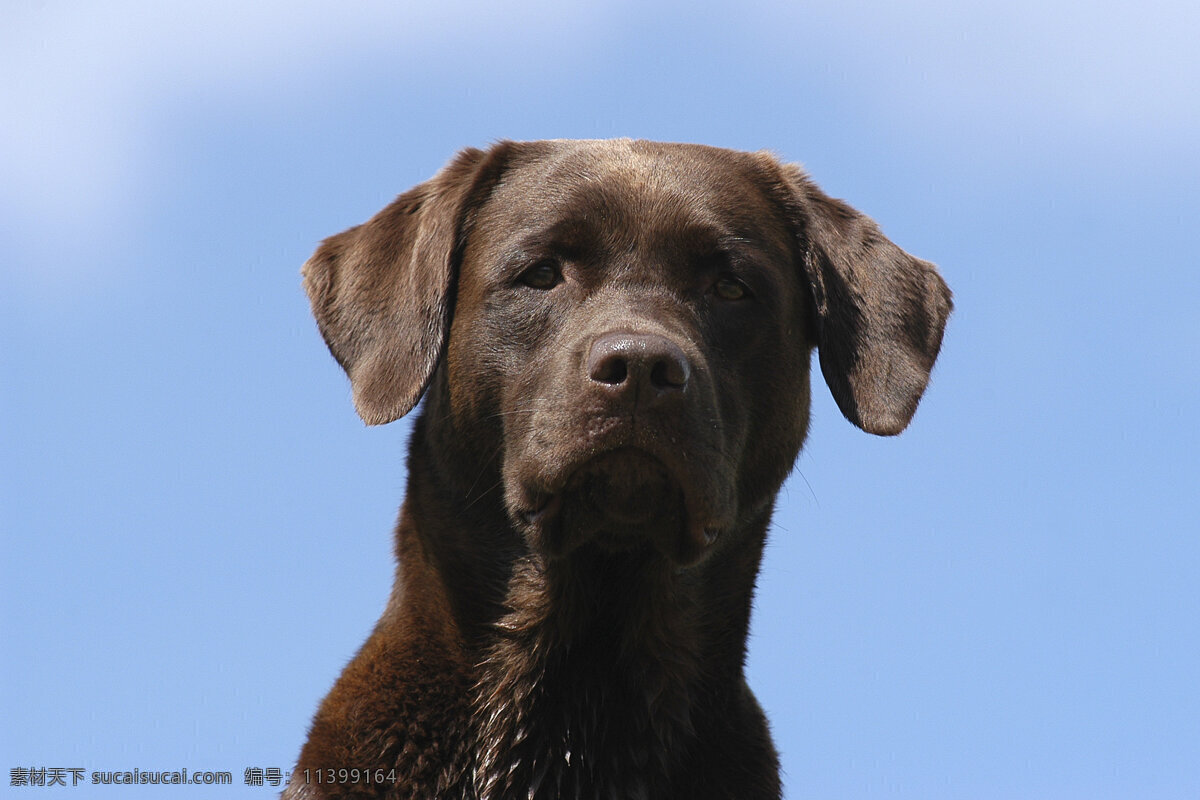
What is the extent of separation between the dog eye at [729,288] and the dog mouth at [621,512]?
0.78m

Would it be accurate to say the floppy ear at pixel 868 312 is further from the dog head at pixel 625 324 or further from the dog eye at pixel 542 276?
the dog eye at pixel 542 276

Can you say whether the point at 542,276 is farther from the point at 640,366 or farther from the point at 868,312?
the point at 868,312

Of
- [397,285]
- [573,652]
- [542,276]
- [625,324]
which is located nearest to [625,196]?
[542,276]

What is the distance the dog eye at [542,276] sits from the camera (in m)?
4.30

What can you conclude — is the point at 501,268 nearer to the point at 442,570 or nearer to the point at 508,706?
the point at 442,570

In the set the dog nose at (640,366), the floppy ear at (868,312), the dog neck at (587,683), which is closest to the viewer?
the dog nose at (640,366)

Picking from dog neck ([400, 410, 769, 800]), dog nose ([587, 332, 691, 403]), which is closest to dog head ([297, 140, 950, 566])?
dog nose ([587, 332, 691, 403])

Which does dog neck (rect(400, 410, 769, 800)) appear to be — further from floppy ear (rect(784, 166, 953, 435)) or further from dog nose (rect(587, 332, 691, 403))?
floppy ear (rect(784, 166, 953, 435))

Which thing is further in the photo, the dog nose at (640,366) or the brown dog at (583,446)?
the brown dog at (583,446)

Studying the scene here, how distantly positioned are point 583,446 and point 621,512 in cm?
26

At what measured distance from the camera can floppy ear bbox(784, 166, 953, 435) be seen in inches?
182

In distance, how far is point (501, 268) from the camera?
435cm

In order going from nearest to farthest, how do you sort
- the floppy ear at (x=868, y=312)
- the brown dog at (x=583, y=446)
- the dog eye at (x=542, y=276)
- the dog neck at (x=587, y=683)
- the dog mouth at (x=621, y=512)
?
1. the dog mouth at (x=621, y=512)
2. the brown dog at (x=583, y=446)
3. the dog neck at (x=587, y=683)
4. the dog eye at (x=542, y=276)
5. the floppy ear at (x=868, y=312)

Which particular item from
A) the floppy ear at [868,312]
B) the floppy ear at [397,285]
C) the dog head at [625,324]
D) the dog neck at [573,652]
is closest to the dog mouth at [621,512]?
the dog head at [625,324]
